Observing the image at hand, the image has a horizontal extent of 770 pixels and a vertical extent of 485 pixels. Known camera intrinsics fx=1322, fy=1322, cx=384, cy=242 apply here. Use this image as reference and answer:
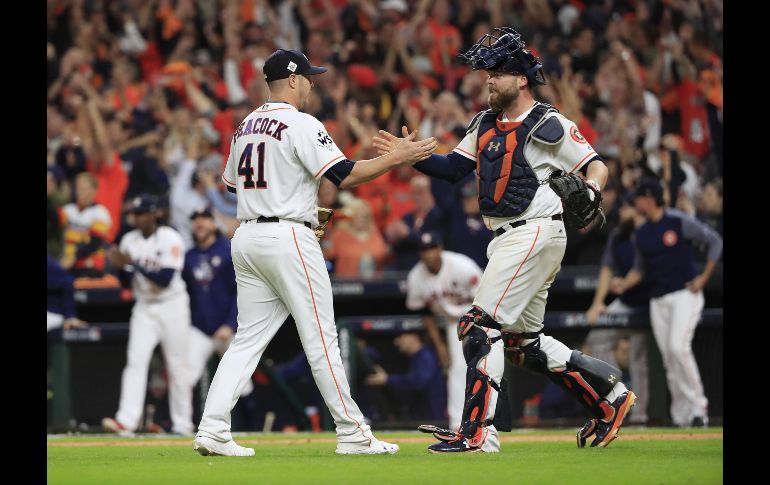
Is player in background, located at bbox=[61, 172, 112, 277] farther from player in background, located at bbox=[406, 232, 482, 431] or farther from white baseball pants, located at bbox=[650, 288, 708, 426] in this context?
white baseball pants, located at bbox=[650, 288, 708, 426]

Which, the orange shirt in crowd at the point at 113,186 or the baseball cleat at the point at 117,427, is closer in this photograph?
the baseball cleat at the point at 117,427

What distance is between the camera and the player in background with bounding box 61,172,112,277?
13414mm

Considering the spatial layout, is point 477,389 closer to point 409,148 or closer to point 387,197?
point 409,148

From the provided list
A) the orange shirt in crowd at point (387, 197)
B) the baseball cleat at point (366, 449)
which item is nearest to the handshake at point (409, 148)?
the baseball cleat at point (366, 449)

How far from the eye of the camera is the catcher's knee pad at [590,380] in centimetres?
765

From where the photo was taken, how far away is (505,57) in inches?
287

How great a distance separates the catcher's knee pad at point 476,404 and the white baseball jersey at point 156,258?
535 centimetres

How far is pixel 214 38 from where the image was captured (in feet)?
56.1

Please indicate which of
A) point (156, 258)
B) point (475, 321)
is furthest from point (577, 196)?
point (156, 258)

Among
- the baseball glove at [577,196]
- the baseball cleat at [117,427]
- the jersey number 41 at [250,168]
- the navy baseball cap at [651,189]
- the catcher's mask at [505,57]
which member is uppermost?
the catcher's mask at [505,57]

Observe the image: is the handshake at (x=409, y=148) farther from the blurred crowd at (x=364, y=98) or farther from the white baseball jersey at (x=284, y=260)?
the blurred crowd at (x=364, y=98)

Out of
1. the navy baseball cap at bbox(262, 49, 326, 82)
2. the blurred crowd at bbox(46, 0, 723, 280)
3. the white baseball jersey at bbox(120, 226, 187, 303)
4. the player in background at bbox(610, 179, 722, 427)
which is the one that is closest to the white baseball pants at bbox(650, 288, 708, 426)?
the player in background at bbox(610, 179, 722, 427)

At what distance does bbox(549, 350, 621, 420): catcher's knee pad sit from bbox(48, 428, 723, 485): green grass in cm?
28

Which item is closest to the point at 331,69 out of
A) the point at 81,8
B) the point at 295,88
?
the point at 81,8
